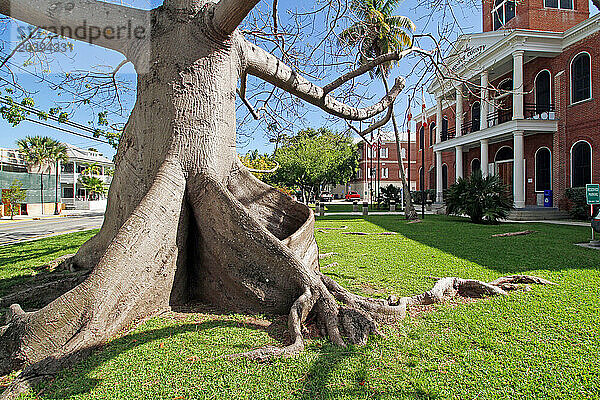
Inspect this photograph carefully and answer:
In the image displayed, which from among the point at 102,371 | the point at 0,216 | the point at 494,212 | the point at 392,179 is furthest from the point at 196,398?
the point at 392,179

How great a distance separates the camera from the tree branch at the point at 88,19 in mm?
4125

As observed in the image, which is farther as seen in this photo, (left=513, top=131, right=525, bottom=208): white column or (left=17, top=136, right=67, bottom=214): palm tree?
(left=17, top=136, right=67, bottom=214): palm tree

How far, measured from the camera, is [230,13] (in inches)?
155

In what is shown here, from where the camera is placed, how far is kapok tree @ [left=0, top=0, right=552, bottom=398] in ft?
11.4

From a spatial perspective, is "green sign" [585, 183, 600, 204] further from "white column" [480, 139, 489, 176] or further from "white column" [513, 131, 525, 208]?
"white column" [480, 139, 489, 176]

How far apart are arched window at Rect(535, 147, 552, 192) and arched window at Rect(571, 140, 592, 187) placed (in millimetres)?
1647

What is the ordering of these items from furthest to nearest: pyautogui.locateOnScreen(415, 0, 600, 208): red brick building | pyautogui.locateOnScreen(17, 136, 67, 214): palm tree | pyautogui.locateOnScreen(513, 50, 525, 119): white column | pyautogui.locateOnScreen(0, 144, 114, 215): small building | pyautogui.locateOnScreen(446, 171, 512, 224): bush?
pyautogui.locateOnScreen(17, 136, 67, 214): palm tree < pyautogui.locateOnScreen(0, 144, 114, 215): small building < pyautogui.locateOnScreen(513, 50, 525, 119): white column < pyautogui.locateOnScreen(415, 0, 600, 208): red brick building < pyautogui.locateOnScreen(446, 171, 512, 224): bush

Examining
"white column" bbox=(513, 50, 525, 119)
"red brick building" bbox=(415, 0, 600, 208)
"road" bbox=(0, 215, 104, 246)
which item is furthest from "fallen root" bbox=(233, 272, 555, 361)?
"white column" bbox=(513, 50, 525, 119)

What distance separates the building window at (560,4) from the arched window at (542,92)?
5.13 m

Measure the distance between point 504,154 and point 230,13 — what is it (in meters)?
25.5

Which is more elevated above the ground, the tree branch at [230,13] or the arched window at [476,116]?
the arched window at [476,116]

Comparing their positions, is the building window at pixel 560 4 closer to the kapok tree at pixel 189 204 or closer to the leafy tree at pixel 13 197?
the kapok tree at pixel 189 204

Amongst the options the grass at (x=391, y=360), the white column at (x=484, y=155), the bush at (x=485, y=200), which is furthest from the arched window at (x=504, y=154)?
the grass at (x=391, y=360)

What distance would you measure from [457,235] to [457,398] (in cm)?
1060
